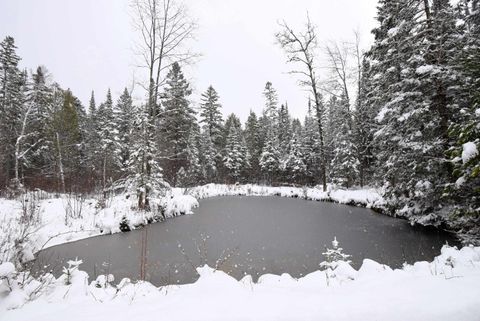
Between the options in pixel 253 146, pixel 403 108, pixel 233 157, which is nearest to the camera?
pixel 403 108

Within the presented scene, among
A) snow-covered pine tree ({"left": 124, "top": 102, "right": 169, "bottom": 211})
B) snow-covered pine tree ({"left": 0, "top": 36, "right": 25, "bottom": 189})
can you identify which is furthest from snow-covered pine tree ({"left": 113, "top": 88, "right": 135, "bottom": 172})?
snow-covered pine tree ({"left": 124, "top": 102, "right": 169, "bottom": 211})

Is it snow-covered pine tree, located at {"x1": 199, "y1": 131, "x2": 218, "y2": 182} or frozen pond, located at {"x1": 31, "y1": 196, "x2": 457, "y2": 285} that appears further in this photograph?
snow-covered pine tree, located at {"x1": 199, "y1": 131, "x2": 218, "y2": 182}

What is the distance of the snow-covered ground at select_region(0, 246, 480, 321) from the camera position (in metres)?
2.47

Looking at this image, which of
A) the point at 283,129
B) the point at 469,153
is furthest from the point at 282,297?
the point at 283,129

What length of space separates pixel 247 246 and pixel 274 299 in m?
4.30

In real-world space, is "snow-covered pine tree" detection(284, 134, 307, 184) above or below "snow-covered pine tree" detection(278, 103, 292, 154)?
below

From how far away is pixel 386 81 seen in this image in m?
9.89

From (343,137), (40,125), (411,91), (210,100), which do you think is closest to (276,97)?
(210,100)

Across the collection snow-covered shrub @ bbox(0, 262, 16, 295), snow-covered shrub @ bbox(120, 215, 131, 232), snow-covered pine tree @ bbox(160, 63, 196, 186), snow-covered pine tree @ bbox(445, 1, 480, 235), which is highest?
snow-covered pine tree @ bbox(160, 63, 196, 186)

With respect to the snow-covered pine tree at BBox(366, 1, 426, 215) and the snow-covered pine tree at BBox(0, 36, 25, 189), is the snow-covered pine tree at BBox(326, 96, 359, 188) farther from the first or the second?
the snow-covered pine tree at BBox(0, 36, 25, 189)

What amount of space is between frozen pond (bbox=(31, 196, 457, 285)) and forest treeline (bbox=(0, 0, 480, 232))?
1311 millimetres

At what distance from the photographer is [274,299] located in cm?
281

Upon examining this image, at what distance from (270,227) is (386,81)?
715 centimetres

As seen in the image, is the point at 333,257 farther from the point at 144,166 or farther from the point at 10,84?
the point at 10,84
